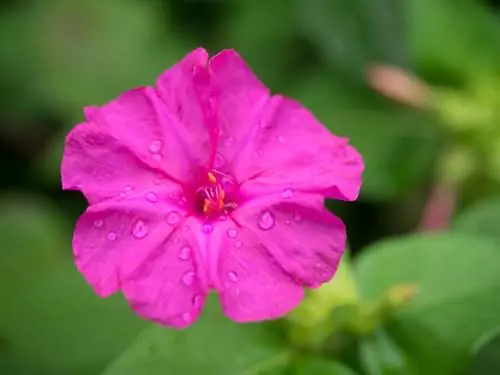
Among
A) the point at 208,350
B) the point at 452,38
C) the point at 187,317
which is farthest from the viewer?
the point at 452,38

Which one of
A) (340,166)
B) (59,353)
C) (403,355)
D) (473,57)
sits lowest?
(59,353)

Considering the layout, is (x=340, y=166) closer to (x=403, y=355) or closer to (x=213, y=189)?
(x=213, y=189)

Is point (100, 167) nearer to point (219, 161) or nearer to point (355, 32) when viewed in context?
point (219, 161)

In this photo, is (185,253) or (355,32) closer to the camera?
(185,253)

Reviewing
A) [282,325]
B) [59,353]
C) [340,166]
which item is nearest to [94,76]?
[59,353]

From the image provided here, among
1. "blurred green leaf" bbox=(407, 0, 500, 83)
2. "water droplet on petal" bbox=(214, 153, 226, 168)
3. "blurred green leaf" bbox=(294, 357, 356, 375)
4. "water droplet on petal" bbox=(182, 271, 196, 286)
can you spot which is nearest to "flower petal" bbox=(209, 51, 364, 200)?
"water droplet on petal" bbox=(214, 153, 226, 168)

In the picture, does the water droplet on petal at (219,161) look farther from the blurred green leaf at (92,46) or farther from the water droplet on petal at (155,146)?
the blurred green leaf at (92,46)

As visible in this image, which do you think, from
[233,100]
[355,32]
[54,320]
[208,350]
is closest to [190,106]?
[233,100]
